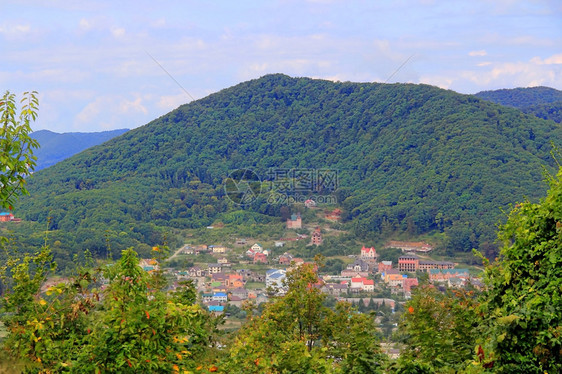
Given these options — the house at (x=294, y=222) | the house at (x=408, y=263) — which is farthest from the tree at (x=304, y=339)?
the house at (x=294, y=222)

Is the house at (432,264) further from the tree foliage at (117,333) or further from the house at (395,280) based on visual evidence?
the tree foliage at (117,333)

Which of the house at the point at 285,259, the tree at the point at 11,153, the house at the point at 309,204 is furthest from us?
the house at the point at 309,204

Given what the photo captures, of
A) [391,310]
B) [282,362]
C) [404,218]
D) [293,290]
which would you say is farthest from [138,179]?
[282,362]

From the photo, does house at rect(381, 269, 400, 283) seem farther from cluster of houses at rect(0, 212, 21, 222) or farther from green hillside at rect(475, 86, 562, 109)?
green hillside at rect(475, 86, 562, 109)

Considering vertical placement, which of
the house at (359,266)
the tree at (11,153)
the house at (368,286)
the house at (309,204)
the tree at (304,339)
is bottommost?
the house at (368,286)

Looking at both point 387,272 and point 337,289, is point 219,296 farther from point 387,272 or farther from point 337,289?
point 387,272

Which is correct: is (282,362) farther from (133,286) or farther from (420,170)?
(420,170)

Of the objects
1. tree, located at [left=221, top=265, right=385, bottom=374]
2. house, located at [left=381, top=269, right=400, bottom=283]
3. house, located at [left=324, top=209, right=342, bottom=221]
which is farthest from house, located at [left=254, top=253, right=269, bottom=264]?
tree, located at [left=221, top=265, right=385, bottom=374]
